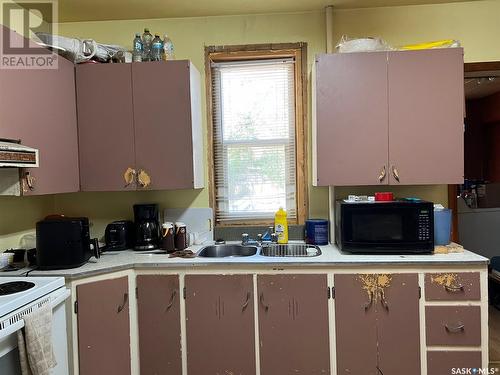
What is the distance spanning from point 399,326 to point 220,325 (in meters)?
1.04

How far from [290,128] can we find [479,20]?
5.08 feet

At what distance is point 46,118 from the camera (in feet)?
6.95

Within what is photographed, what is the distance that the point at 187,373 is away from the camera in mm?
2152

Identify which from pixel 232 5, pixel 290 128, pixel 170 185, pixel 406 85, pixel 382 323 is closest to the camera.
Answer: pixel 382 323

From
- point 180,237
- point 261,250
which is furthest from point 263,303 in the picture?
point 180,237

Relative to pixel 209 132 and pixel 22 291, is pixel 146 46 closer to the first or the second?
pixel 209 132

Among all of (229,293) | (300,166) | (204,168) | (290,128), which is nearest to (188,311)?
(229,293)

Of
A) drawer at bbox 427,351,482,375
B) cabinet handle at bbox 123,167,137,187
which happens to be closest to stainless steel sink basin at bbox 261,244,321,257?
drawer at bbox 427,351,482,375

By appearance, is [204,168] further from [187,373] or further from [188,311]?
[187,373]

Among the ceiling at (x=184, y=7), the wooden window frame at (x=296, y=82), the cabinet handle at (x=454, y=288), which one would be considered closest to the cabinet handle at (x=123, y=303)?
the wooden window frame at (x=296, y=82)

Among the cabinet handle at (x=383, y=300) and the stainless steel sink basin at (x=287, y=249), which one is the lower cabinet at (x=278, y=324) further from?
the stainless steel sink basin at (x=287, y=249)

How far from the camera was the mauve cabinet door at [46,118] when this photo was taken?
1.90 metres

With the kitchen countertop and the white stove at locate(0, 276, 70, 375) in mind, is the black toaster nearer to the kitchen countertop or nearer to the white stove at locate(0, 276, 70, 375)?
the kitchen countertop

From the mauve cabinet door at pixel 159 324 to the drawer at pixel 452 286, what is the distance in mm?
1469
